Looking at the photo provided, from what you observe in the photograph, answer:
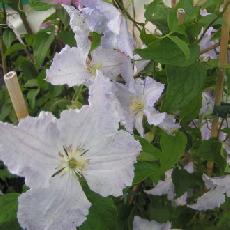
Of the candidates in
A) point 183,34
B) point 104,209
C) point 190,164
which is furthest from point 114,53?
point 190,164

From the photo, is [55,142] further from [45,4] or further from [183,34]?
[45,4]

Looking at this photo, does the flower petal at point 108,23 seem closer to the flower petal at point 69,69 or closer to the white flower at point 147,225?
the flower petal at point 69,69

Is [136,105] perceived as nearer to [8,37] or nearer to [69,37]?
[69,37]

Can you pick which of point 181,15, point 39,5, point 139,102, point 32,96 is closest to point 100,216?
point 139,102

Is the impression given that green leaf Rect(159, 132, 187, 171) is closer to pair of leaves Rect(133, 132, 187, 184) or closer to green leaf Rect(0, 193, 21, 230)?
pair of leaves Rect(133, 132, 187, 184)

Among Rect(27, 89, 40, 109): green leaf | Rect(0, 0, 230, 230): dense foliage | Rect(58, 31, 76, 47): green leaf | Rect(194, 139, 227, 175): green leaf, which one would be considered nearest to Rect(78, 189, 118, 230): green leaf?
Rect(0, 0, 230, 230): dense foliage

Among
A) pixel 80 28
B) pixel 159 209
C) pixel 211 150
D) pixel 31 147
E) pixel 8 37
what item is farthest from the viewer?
pixel 8 37
